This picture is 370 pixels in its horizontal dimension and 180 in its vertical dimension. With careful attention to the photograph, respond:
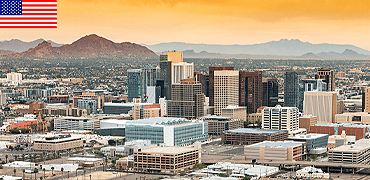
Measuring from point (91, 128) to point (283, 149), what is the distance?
4499 centimetres

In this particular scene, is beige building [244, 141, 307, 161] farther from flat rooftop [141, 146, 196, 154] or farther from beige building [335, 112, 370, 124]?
beige building [335, 112, 370, 124]

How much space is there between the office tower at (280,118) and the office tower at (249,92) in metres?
28.4

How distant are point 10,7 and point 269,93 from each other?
100 metres

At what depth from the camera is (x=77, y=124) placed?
121062 mm

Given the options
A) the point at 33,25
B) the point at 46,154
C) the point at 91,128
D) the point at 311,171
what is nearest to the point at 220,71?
the point at 91,128

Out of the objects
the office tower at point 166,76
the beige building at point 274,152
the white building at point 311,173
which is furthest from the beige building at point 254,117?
the white building at point 311,173

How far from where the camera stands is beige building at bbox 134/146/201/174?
78.1 m

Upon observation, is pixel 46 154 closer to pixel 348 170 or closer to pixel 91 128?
pixel 91 128

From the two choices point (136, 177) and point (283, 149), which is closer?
point (136, 177)

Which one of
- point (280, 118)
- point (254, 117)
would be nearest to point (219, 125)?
point (280, 118)

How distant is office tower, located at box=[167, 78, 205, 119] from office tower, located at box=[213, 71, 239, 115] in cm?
934

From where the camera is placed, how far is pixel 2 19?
175ft

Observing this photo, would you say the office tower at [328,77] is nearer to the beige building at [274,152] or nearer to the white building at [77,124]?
the white building at [77,124]

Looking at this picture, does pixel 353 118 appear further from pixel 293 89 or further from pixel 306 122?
pixel 293 89
